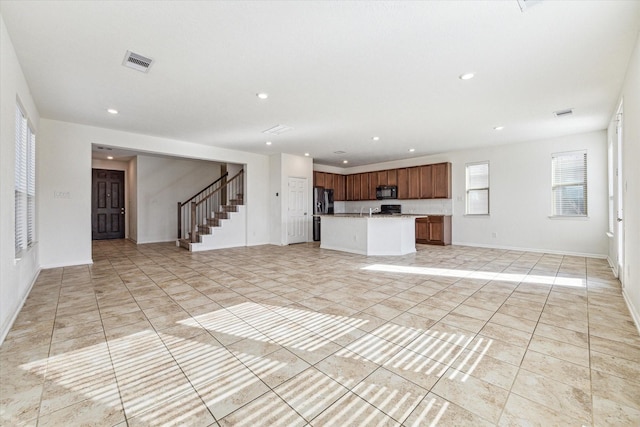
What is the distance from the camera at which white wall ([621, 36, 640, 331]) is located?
8.94 feet

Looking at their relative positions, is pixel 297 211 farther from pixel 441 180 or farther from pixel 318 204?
pixel 441 180

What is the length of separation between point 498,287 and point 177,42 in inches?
189

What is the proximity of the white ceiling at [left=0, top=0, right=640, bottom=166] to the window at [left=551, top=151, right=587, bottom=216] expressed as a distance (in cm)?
108

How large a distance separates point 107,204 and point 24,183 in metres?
6.52

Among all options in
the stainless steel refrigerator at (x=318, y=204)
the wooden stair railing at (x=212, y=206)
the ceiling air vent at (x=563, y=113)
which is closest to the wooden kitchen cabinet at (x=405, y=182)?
the stainless steel refrigerator at (x=318, y=204)

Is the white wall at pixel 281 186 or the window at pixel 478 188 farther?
the white wall at pixel 281 186

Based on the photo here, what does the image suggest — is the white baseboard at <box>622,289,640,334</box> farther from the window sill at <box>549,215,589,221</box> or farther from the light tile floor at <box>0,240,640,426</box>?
the window sill at <box>549,215,589,221</box>

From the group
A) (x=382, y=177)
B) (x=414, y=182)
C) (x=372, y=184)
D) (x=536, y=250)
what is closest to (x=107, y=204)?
(x=372, y=184)

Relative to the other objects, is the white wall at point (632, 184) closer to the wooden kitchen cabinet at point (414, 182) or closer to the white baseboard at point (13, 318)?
the wooden kitchen cabinet at point (414, 182)

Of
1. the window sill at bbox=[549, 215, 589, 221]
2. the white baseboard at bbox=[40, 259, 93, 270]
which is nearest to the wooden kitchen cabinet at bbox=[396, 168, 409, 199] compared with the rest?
the window sill at bbox=[549, 215, 589, 221]

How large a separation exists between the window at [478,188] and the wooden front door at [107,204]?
11184mm

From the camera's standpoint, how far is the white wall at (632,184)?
273 centimetres

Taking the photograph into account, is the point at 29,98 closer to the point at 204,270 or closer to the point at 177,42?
the point at 177,42

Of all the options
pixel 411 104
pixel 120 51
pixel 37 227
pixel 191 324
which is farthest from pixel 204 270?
pixel 411 104
